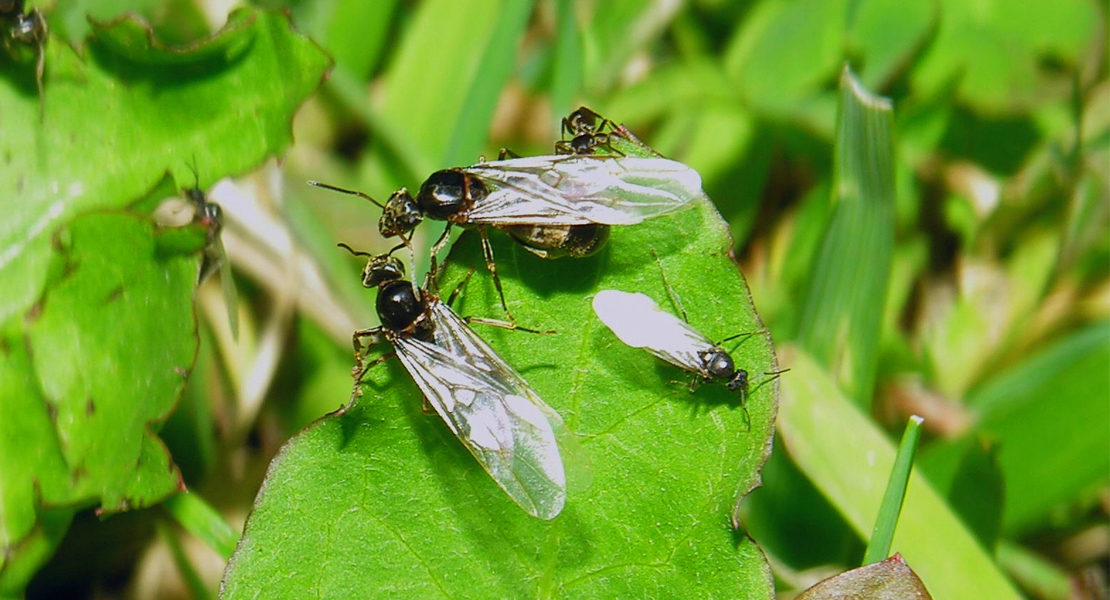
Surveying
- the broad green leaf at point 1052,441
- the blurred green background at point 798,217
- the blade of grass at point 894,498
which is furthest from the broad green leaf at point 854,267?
the blade of grass at point 894,498

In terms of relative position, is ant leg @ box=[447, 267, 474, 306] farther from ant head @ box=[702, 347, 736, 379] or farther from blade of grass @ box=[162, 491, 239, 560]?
blade of grass @ box=[162, 491, 239, 560]

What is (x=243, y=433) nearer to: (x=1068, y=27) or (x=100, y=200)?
(x=100, y=200)

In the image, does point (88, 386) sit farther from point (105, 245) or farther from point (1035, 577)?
point (1035, 577)

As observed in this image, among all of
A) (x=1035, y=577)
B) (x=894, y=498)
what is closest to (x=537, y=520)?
(x=894, y=498)

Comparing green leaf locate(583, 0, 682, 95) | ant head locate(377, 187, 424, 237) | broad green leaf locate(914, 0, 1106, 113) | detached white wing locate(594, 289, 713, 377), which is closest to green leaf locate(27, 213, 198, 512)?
ant head locate(377, 187, 424, 237)

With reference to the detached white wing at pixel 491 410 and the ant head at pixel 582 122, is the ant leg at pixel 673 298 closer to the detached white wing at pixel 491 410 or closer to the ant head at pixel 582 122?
the detached white wing at pixel 491 410

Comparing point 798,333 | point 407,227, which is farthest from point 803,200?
point 407,227
